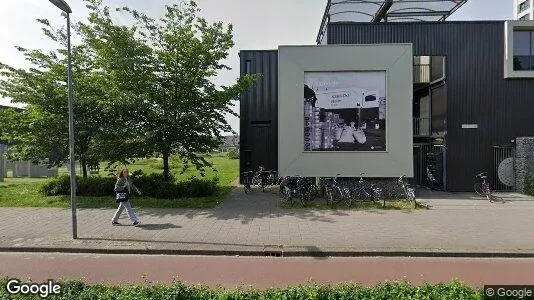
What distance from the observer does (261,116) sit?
1834 centimetres

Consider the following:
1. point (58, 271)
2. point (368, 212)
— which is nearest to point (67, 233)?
point (58, 271)

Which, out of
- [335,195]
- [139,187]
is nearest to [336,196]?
[335,195]

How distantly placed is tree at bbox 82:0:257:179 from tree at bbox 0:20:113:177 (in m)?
1.01

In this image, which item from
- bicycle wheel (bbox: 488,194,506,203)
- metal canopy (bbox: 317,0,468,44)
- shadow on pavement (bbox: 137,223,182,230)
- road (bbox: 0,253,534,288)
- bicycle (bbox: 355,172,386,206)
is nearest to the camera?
road (bbox: 0,253,534,288)

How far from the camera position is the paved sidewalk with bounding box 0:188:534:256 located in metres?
6.90

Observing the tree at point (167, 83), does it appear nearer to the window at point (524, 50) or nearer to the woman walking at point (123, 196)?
the woman walking at point (123, 196)

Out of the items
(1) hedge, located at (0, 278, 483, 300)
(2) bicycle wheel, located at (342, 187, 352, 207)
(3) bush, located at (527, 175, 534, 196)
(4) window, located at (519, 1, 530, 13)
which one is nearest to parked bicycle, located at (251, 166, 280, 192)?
(2) bicycle wheel, located at (342, 187, 352, 207)

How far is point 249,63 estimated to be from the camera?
18453 millimetres

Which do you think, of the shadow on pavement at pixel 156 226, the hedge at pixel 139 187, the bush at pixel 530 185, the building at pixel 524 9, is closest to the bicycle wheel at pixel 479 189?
the bush at pixel 530 185

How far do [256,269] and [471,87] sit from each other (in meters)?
14.5

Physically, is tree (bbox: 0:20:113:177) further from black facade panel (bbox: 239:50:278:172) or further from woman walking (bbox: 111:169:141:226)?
black facade panel (bbox: 239:50:278:172)

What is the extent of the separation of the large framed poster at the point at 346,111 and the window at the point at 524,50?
6534mm

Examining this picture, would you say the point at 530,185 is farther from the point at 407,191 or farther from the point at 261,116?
the point at 261,116

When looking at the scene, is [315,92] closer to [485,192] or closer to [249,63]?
[249,63]
